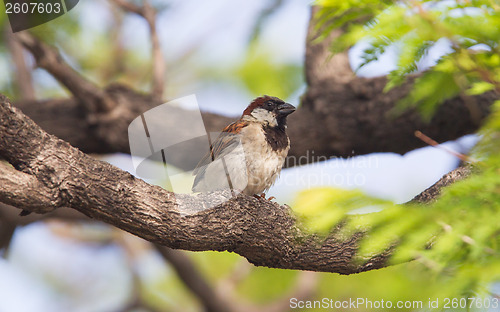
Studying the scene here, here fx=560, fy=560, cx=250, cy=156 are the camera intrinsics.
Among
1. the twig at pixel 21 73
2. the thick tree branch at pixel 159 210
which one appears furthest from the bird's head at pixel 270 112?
the twig at pixel 21 73

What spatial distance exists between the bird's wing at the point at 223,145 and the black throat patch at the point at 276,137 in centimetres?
21

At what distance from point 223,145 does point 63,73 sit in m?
1.81

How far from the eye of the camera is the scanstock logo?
5.07 metres

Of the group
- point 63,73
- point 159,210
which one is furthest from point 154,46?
point 159,210

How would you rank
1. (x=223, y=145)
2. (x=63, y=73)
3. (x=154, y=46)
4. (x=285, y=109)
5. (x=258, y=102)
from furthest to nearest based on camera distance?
(x=154, y=46) → (x=63, y=73) → (x=258, y=102) → (x=285, y=109) → (x=223, y=145)

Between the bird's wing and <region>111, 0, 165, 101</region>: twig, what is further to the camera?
<region>111, 0, 165, 101</region>: twig

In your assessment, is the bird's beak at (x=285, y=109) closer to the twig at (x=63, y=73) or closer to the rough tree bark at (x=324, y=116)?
the rough tree bark at (x=324, y=116)

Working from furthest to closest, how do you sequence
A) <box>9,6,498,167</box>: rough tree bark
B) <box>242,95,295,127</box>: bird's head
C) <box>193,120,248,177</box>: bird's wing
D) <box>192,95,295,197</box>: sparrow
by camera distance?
<box>9,6,498,167</box>: rough tree bark, <box>242,95,295,127</box>: bird's head, <box>193,120,248,177</box>: bird's wing, <box>192,95,295,197</box>: sparrow

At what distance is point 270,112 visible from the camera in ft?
15.8

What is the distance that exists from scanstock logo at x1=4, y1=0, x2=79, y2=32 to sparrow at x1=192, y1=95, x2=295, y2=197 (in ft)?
6.98

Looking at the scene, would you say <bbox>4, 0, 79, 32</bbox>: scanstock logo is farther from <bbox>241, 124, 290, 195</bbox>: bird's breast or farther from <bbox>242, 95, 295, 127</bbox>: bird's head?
<bbox>241, 124, 290, 195</bbox>: bird's breast

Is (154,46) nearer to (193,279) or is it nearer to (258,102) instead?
(258,102)

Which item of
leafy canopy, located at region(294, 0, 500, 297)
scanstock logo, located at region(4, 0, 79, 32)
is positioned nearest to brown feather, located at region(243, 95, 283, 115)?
scanstock logo, located at region(4, 0, 79, 32)

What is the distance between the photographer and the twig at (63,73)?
5.11 m
